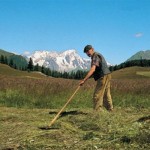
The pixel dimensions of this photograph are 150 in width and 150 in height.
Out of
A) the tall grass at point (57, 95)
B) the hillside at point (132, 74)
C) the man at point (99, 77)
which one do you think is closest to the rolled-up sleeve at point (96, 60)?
the man at point (99, 77)

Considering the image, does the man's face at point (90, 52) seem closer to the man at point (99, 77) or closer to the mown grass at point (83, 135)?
the man at point (99, 77)

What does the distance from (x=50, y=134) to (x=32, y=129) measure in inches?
44.2

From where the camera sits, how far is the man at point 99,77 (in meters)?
13.0

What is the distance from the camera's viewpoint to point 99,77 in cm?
1336

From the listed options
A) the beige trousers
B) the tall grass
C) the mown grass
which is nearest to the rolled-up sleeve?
the beige trousers

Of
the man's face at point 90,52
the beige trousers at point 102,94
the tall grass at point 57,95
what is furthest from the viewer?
the tall grass at point 57,95

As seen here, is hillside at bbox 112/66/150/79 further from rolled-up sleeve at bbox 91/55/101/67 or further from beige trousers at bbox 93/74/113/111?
rolled-up sleeve at bbox 91/55/101/67

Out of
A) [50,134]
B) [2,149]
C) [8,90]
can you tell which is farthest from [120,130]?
[8,90]

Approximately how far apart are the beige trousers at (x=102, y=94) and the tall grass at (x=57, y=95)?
390cm

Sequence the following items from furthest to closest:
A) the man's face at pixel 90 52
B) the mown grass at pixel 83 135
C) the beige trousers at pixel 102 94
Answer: the beige trousers at pixel 102 94
the man's face at pixel 90 52
the mown grass at pixel 83 135

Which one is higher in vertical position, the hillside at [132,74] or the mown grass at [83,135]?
the hillside at [132,74]

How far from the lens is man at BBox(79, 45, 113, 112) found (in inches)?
510

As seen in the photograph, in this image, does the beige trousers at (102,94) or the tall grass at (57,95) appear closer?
the beige trousers at (102,94)

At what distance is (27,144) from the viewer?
754 cm
